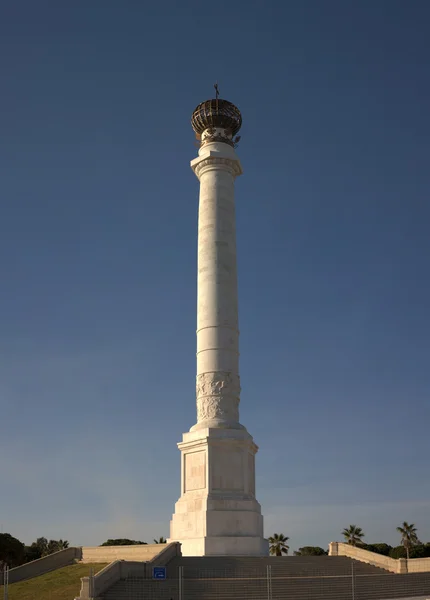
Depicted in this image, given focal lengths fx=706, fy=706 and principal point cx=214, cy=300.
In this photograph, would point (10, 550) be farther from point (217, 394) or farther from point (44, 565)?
point (217, 394)

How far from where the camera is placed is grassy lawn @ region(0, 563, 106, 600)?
97.4ft

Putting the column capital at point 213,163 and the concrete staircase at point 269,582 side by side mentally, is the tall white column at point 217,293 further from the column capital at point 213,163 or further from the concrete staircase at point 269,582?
the concrete staircase at point 269,582

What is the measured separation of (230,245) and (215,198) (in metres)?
3.08

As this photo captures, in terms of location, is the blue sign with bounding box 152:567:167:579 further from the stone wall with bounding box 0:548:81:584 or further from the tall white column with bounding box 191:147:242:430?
the stone wall with bounding box 0:548:81:584

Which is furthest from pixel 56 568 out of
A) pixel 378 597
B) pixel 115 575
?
pixel 378 597

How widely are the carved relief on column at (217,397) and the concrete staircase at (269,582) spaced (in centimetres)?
852

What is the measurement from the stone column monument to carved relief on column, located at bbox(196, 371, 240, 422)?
0.06 meters

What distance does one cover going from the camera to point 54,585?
3228 cm

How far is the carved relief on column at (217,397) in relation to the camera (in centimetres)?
3941

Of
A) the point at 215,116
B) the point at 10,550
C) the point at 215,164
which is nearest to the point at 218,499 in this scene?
the point at 215,164

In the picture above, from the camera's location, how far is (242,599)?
27.1 meters

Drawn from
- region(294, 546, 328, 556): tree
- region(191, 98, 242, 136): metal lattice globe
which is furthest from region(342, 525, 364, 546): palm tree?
region(191, 98, 242, 136): metal lattice globe

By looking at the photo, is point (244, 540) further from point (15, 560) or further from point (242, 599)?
point (15, 560)

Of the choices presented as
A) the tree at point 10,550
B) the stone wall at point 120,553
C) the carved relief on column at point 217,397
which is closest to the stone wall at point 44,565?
the stone wall at point 120,553
